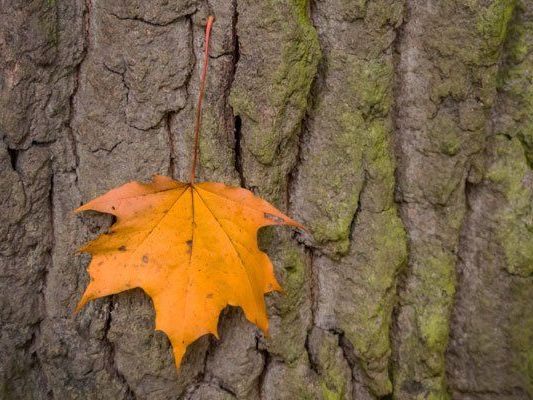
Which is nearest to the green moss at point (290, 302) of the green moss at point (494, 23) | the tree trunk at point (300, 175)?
the tree trunk at point (300, 175)

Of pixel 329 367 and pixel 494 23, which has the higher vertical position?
pixel 494 23

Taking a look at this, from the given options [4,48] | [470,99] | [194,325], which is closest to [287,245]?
[194,325]

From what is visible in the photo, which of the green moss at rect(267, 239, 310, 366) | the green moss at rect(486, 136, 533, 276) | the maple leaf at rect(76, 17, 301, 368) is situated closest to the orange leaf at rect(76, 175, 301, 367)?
the maple leaf at rect(76, 17, 301, 368)

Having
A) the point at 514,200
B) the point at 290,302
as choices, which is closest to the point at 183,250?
the point at 290,302

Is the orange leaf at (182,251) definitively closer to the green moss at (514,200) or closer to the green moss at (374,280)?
the green moss at (374,280)

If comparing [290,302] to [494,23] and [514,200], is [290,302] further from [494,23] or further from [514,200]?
[494,23]
